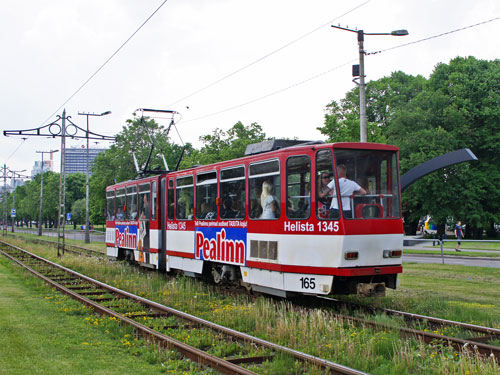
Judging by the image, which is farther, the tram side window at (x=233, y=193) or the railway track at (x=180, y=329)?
the tram side window at (x=233, y=193)

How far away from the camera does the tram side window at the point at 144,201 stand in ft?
60.0

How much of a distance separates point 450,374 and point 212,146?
43168mm

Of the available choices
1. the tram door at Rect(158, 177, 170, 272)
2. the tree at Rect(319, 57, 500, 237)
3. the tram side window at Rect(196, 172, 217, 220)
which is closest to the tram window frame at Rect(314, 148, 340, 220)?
the tram side window at Rect(196, 172, 217, 220)

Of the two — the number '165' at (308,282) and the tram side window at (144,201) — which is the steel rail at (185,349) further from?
the tram side window at (144,201)

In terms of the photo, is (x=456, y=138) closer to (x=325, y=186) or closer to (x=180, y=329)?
(x=325, y=186)

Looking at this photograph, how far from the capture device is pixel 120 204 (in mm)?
21531

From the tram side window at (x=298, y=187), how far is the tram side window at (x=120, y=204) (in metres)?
11.5

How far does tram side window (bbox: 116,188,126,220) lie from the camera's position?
21.1 metres

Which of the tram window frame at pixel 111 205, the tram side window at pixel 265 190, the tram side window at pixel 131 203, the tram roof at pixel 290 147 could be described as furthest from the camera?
the tram window frame at pixel 111 205

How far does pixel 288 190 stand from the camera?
1088 centimetres

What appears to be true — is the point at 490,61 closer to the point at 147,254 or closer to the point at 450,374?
the point at 147,254

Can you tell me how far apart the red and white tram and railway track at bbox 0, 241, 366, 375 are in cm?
214

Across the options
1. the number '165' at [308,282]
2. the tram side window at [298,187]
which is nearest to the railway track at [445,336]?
the number '165' at [308,282]

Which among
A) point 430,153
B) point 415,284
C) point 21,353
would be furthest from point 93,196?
point 21,353
